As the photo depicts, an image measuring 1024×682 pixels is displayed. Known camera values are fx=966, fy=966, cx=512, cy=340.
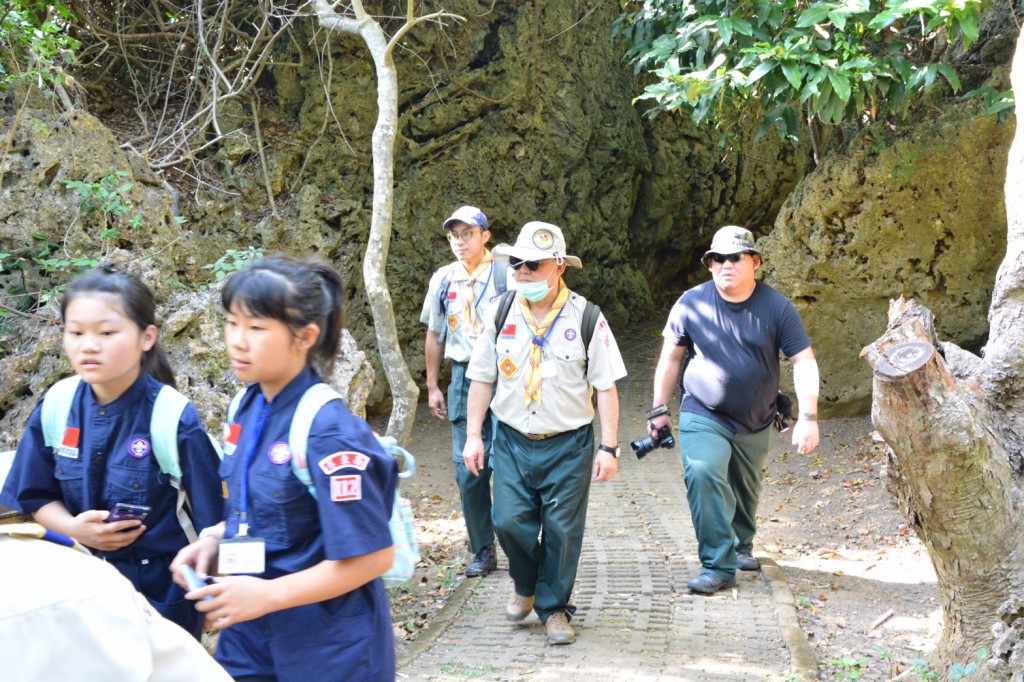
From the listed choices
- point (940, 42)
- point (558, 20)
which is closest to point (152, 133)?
point (558, 20)

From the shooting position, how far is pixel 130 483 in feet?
8.78

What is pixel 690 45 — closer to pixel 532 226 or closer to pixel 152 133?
pixel 532 226

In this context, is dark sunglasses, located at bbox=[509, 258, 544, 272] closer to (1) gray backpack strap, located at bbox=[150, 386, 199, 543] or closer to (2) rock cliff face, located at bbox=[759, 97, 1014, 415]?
(1) gray backpack strap, located at bbox=[150, 386, 199, 543]

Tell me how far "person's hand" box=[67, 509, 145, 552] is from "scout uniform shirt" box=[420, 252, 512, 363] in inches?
125

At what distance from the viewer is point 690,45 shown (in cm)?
745

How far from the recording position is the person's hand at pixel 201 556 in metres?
2.19

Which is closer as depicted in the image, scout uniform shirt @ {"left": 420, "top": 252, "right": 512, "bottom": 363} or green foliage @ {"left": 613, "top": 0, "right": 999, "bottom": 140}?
scout uniform shirt @ {"left": 420, "top": 252, "right": 512, "bottom": 363}

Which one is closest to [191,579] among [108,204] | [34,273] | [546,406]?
[546,406]

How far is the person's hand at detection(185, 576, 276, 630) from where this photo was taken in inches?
77.9

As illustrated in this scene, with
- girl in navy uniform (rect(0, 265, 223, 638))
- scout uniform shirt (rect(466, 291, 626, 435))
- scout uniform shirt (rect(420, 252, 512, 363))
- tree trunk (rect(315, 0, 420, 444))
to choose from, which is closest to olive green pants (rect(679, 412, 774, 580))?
scout uniform shirt (rect(466, 291, 626, 435))

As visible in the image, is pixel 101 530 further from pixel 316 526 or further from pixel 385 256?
pixel 385 256

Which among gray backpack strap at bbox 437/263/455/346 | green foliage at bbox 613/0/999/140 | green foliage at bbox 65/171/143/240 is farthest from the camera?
green foliage at bbox 613/0/999/140

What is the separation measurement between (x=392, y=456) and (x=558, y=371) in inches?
89.9

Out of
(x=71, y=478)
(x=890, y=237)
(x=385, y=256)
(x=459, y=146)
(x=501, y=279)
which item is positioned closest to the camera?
(x=71, y=478)
